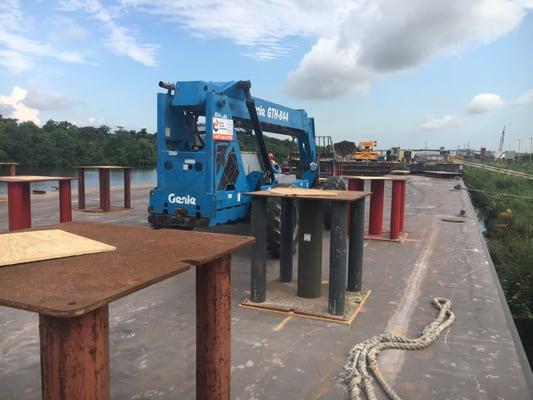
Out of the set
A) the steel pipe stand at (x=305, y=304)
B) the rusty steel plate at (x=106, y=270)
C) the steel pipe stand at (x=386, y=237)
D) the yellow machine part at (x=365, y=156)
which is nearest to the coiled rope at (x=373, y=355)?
the steel pipe stand at (x=305, y=304)

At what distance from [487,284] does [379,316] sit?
2319 mm

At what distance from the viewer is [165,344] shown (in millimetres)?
4418

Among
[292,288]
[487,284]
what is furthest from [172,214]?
[487,284]

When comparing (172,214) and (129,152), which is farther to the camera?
(129,152)

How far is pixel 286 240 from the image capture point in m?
6.47

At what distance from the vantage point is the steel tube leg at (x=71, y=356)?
181 cm

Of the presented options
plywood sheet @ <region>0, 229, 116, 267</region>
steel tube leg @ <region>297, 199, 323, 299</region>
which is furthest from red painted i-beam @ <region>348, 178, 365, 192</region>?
plywood sheet @ <region>0, 229, 116, 267</region>

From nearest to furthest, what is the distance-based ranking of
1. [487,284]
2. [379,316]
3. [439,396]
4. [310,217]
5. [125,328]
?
[439,396]
[125,328]
[379,316]
[310,217]
[487,284]

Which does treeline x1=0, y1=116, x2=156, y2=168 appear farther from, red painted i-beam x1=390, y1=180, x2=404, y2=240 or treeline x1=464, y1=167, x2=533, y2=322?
red painted i-beam x1=390, y1=180, x2=404, y2=240

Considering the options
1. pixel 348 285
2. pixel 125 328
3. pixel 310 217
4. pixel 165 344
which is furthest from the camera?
pixel 348 285

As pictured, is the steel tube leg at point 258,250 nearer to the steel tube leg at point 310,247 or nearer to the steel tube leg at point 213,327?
the steel tube leg at point 310,247

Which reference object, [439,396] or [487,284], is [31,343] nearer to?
[439,396]

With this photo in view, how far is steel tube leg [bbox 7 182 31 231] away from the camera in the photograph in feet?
27.7

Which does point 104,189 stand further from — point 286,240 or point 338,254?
point 338,254
